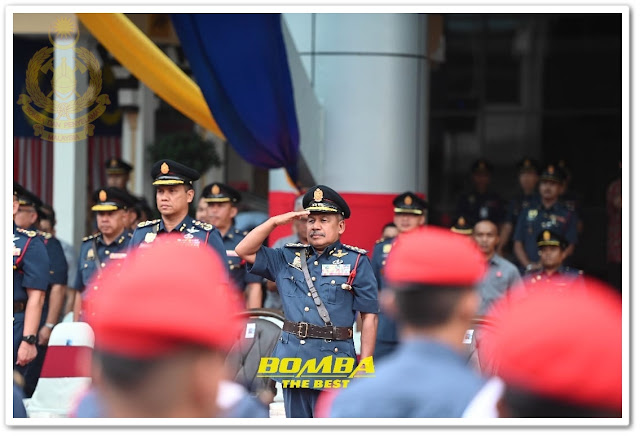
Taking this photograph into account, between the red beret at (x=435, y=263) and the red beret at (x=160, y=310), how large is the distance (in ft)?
2.40

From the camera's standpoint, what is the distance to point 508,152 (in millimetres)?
15727

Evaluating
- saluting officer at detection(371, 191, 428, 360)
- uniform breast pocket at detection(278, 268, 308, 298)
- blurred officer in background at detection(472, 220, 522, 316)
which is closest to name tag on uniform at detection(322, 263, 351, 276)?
uniform breast pocket at detection(278, 268, 308, 298)

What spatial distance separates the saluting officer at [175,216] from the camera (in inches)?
256

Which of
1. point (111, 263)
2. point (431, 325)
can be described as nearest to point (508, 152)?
point (111, 263)

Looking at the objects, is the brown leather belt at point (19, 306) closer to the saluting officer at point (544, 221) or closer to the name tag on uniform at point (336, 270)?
the name tag on uniform at point (336, 270)

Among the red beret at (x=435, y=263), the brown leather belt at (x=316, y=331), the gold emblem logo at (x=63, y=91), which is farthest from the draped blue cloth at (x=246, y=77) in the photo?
the red beret at (x=435, y=263)

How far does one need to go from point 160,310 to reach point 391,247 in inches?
254

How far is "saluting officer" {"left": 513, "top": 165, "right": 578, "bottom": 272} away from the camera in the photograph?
34.4ft

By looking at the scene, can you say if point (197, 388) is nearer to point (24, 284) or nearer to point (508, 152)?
point (24, 284)

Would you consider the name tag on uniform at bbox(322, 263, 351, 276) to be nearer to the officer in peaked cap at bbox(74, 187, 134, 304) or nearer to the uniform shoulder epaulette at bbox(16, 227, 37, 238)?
the officer in peaked cap at bbox(74, 187, 134, 304)

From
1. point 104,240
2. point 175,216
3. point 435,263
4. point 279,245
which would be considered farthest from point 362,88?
point 435,263

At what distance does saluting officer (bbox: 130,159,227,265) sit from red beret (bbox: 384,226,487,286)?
3626 mm

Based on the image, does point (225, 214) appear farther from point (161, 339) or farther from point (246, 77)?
point (161, 339)
